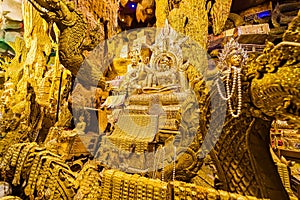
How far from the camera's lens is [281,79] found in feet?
1.80

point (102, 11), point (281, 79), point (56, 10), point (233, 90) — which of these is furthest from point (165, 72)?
point (281, 79)

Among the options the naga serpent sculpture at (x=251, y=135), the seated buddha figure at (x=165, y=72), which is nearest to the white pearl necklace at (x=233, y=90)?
the naga serpent sculpture at (x=251, y=135)

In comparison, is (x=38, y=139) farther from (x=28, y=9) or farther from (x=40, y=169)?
(x=28, y=9)

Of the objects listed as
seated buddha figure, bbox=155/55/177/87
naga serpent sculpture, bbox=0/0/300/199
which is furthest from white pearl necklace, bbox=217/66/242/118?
seated buddha figure, bbox=155/55/177/87

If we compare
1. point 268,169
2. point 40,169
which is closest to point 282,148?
point 268,169

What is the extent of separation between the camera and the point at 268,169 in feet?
2.31

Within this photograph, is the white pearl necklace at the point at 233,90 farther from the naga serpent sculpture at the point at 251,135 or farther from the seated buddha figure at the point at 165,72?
the seated buddha figure at the point at 165,72

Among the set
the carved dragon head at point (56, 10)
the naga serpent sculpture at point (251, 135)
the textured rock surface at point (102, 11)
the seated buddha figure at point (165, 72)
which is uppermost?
the textured rock surface at point (102, 11)

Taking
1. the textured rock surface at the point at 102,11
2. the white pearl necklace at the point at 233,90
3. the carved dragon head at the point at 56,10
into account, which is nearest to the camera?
the white pearl necklace at the point at 233,90

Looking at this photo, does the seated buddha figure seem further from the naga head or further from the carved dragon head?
the naga head

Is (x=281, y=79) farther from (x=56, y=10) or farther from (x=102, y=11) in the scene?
(x=102, y=11)

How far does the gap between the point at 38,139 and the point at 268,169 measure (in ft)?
8.00

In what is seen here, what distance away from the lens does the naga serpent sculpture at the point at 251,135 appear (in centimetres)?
55

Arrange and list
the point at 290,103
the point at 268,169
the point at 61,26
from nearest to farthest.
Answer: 1. the point at 290,103
2. the point at 268,169
3. the point at 61,26
